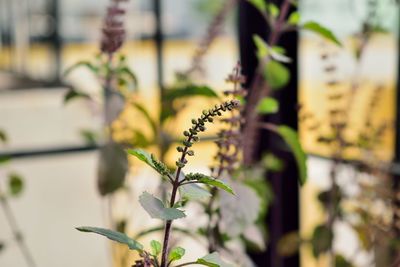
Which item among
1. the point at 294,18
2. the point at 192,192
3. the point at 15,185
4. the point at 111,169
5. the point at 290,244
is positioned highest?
the point at 294,18

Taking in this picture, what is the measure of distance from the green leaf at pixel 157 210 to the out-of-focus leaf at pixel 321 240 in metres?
0.65

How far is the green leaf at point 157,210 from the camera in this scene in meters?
0.45

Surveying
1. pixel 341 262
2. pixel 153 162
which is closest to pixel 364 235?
pixel 341 262

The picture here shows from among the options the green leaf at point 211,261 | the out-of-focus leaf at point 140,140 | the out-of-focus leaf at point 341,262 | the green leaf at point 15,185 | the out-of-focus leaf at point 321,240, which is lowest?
the out-of-focus leaf at point 341,262

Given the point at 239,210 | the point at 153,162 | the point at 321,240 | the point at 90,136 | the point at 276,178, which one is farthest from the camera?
the point at 276,178

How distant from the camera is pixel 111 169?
91 cm

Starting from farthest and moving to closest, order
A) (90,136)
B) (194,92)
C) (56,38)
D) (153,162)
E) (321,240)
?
(56,38) < (90,136) < (321,240) < (194,92) < (153,162)

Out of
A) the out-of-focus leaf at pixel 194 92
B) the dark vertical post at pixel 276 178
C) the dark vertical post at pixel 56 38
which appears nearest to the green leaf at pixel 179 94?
the out-of-focus leaf at pixel 194 92

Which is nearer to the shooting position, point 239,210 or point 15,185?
point 239,210

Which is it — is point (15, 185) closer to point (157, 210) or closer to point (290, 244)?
point (290, 244)

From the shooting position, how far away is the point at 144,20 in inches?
132

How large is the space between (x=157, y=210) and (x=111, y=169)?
47cm

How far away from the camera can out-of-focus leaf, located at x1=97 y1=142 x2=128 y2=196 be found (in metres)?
0.90

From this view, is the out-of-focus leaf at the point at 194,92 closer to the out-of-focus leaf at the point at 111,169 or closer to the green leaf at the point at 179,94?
the green leaf at the point at 179,94
